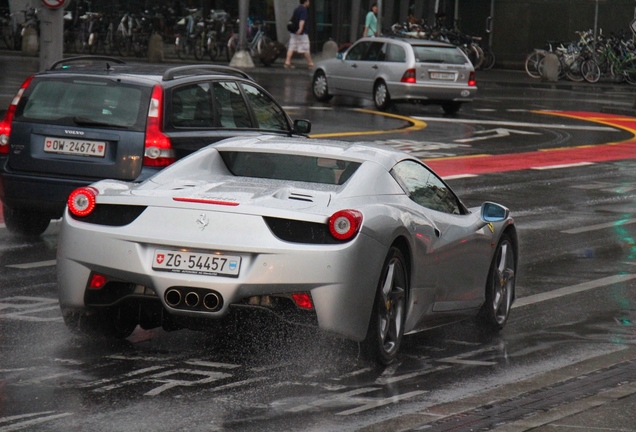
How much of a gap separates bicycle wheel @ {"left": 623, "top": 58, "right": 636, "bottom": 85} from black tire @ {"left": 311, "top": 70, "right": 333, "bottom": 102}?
52.6ft

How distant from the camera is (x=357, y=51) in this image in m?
31.7

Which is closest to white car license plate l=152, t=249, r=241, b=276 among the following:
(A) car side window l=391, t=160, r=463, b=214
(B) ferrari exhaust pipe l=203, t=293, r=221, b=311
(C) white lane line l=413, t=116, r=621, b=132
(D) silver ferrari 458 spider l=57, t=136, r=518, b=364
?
(D) silver ferrari 458 spider l=57, t=136, r=518, b=364

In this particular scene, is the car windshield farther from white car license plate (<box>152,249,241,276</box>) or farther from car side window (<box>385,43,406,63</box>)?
car side window (<box>385,43,406,63</box>)

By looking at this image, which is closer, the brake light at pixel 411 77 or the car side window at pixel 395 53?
the brake light at pixel 411 77

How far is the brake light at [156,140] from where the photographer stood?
36.6 feet

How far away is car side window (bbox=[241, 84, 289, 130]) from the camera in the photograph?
1273 centimetres

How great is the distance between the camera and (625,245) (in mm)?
13039

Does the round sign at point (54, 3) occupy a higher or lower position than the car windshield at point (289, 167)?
higher

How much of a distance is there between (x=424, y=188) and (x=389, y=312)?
1168 millimetres

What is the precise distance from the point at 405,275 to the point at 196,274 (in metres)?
1.22

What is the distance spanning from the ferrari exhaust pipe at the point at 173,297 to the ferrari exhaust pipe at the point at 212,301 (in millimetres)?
137

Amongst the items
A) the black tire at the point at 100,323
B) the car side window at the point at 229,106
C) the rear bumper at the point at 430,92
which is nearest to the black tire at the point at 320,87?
the rear bumper at the point at 430,92

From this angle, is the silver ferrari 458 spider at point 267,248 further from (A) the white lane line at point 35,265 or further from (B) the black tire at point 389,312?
(A) the white lane line at point 35,265

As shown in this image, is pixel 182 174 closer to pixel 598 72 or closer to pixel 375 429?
pixel 375 429
